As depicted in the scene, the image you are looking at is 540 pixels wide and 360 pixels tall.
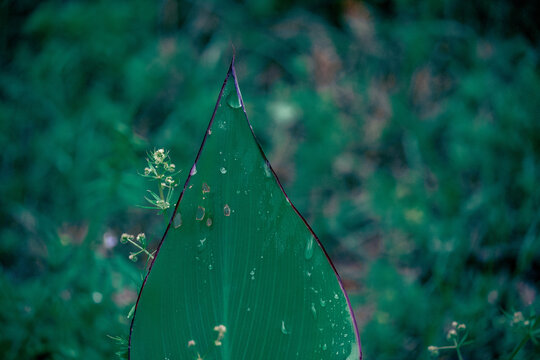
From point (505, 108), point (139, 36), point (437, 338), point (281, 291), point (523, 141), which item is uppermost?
point (139, 36)

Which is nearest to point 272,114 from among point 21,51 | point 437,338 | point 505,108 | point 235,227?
point 505,108

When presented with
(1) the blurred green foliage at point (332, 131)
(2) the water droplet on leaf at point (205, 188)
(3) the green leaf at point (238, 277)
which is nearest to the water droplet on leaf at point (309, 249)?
(3) the green leaf at point (238, 277)

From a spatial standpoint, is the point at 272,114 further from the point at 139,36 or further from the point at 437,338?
the point at 437,338

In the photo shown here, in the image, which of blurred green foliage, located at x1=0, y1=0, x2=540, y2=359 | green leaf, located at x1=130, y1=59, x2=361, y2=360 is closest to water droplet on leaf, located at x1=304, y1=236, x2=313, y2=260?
green leaf, located at x1=130, y1=59, x2=361, y2=360

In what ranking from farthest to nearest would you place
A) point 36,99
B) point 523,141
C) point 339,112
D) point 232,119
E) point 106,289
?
point 339,112
point 36,99
point 523,141
point 106,289
point 232,119

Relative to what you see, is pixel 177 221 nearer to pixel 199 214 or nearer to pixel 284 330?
pixel 199 214

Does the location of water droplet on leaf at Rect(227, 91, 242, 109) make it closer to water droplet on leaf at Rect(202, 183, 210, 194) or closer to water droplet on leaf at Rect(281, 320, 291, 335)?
water droplet on leaf at Rect(202, 183, 210, 194)

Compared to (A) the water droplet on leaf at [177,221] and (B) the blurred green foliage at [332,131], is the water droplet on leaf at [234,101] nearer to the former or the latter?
(A) the water droplet on leaf at [177,221]
